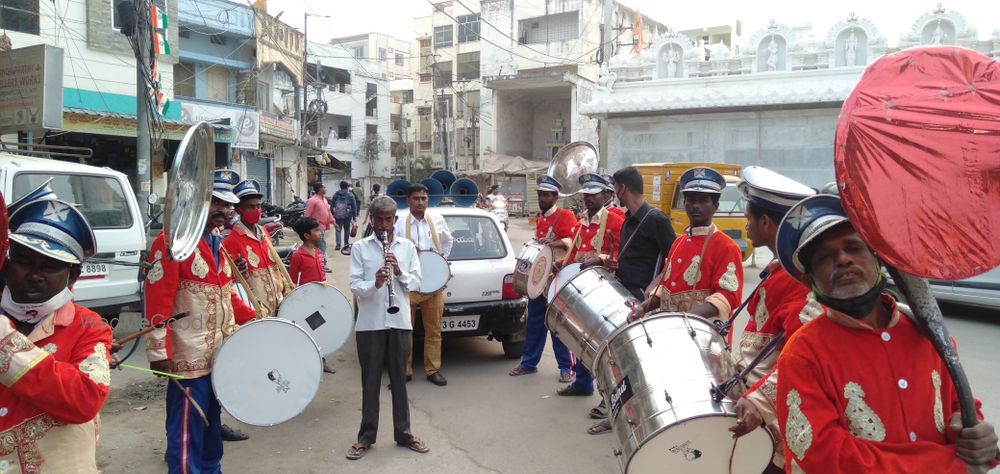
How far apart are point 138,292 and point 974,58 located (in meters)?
7.45

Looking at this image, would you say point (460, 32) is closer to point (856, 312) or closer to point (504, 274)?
point (504, 274)

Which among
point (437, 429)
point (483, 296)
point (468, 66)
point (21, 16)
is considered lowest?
point (437, 429)

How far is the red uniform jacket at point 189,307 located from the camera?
11.7ft

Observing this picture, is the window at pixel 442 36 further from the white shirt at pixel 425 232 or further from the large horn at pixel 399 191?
the white shirt at pixel 425 232

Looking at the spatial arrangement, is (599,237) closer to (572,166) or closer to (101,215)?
(572,166)

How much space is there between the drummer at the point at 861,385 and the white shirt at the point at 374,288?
3.19 meters

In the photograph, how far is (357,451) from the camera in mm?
4602

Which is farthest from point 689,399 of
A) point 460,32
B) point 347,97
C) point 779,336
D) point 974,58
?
point 460,32

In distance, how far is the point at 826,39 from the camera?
23531mm

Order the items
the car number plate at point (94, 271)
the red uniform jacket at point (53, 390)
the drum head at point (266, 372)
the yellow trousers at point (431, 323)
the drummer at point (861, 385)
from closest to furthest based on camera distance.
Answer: the drummer at point (861, 385)
the red uniform jacket at point (53, 390)
the drum head at point (266, 372)
the yellow trousers at point (431, 323)
the car number plate at point (94, 271)

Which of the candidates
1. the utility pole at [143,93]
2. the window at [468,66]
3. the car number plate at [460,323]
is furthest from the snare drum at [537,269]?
the window at [468,66]

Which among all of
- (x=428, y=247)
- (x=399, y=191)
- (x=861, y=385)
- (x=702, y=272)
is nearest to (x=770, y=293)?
(x=861, y=385)

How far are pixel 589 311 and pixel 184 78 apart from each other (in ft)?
77.8

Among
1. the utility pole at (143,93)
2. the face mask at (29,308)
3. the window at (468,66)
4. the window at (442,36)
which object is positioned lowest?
the face mask at (29,308)
